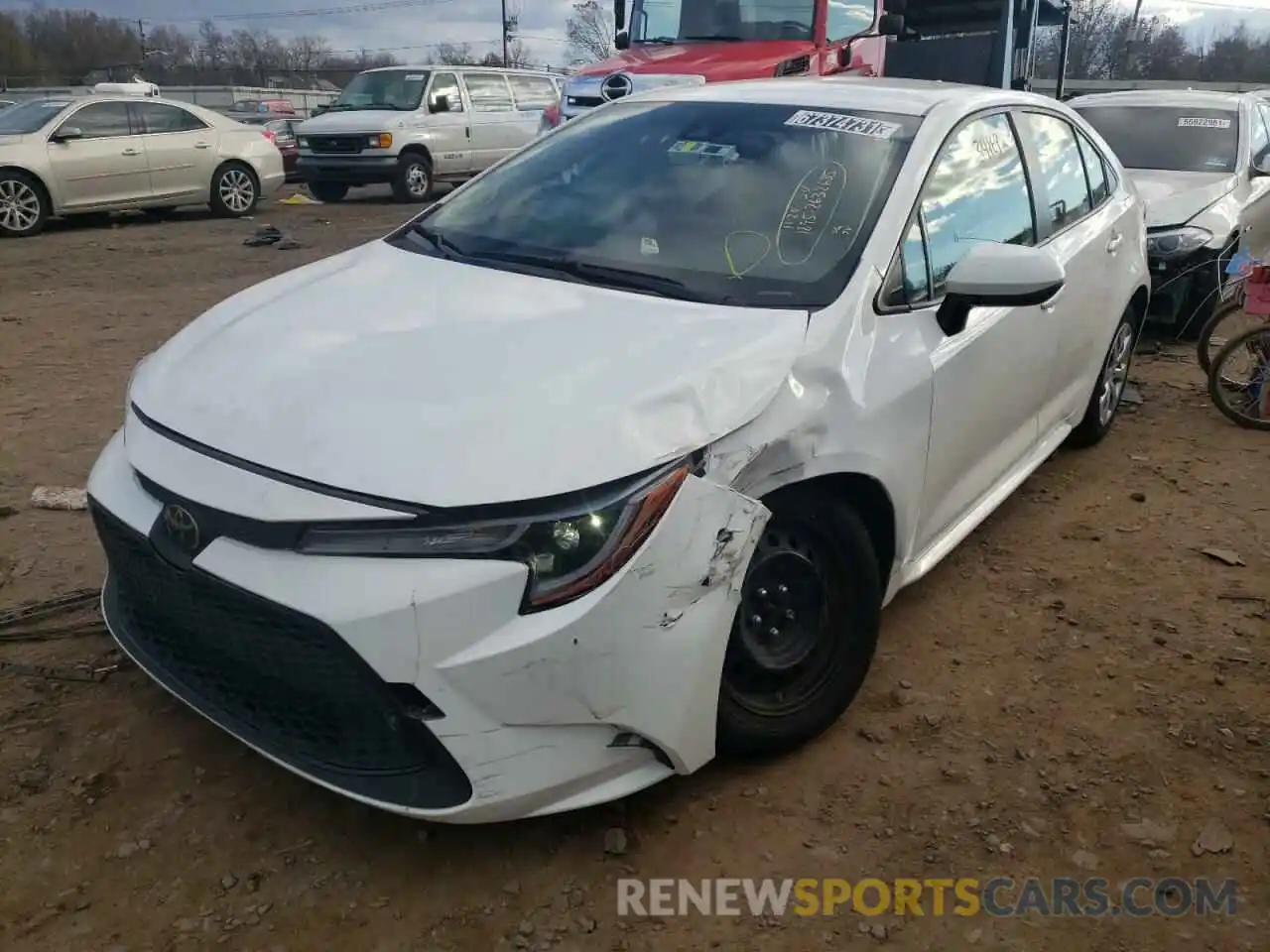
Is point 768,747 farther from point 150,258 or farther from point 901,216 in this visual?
point 150,258

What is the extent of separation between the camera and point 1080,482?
15.4ft

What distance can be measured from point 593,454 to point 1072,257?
266 centimetres

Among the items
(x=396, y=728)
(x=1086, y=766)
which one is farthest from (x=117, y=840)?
(x=1086, y=766)

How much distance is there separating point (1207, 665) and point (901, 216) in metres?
1.69

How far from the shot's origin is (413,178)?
1493 centimetres

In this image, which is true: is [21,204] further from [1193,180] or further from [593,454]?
[593,454]

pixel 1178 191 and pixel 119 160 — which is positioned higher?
pixel 119 160

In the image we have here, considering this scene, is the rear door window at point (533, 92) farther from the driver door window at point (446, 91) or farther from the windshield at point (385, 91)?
the windshield at point (385, 91)

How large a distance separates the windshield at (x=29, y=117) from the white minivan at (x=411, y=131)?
11.4 feet

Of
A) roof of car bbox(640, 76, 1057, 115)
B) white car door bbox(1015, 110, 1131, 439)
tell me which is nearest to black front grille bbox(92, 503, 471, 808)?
roof of car bbox(640, 76, 1057, 115)

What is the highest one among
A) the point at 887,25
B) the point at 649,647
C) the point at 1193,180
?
the point at 887,25

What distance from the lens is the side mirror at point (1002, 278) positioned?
284 cm

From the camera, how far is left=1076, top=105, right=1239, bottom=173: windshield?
7820 millimetres

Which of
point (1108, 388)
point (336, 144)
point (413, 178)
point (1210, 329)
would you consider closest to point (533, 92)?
point (413, 178)
